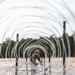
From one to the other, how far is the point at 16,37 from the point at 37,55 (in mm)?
955

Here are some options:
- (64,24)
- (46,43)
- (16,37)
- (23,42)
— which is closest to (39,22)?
(64,24)

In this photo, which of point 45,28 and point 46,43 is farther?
point 46,43

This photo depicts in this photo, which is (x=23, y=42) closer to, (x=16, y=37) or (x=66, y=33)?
(x=16, y=37)

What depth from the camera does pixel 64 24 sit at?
8312 millimetres

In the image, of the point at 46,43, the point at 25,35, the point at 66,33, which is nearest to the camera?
the point at 66,33

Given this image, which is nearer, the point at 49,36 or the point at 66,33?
the point at 66,33

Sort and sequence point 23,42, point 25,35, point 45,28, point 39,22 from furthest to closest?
point 23,42, point 25,35, point 45,28, point 39,22

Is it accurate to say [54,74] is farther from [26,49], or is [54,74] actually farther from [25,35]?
[25,35]

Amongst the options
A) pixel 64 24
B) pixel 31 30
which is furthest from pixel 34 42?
pixel 64 24

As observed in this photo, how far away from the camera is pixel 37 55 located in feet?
36.2

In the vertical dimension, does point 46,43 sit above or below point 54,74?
above

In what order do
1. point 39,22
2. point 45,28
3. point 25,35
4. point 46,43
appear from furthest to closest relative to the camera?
point 46,43
point 25,35
point 45,28
point 39,22

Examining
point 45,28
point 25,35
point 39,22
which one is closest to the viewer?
point 39,22

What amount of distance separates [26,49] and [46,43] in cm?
100
